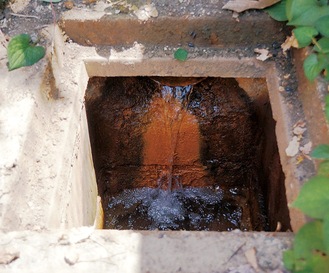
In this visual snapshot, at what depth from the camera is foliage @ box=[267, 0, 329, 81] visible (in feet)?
6.63

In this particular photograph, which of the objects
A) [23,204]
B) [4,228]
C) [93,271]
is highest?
[23,204]

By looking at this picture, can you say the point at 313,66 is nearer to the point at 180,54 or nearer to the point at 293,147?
the point at 293,147

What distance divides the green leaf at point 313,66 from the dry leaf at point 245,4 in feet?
1.71

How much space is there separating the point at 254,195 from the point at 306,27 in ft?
5.69

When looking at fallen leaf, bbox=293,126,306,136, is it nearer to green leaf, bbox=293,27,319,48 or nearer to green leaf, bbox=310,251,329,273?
green leaf, bbox=293,27,319,48

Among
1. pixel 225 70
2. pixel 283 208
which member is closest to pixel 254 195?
pixel 283 208

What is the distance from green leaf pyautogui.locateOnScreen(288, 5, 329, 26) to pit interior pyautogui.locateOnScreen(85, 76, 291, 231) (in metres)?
0.86

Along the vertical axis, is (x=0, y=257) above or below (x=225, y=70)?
below

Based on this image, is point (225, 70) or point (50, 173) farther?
point (225, 70)

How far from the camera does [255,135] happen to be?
3.35 meters

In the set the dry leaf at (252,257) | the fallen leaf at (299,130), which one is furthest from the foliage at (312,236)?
the fallen leaf at (299,130)

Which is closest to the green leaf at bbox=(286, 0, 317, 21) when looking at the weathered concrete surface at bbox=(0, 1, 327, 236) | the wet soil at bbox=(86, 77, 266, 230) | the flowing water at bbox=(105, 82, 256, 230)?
the weathered concrete surface at bbox=(0, 1, 327, 236)

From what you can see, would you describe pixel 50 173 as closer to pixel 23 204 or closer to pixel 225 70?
pixel 23 204

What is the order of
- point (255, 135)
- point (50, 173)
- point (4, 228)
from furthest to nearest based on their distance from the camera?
1. point (255, 135)
2. point (50, 173)
3. point (4, 228)
